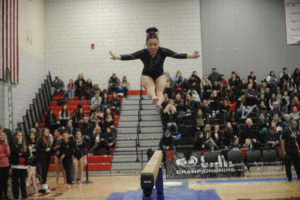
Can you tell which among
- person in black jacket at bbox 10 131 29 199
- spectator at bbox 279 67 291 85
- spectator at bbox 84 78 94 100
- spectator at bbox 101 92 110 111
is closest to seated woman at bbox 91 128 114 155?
spectator at bbox 101 92 110 111

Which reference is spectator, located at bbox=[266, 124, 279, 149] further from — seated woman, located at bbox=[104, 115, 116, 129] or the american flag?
the american flag

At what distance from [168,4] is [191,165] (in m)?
9.82

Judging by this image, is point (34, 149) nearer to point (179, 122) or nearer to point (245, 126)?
point (179, 122)

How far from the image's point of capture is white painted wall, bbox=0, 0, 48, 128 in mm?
14203

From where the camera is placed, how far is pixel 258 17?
58.0ft

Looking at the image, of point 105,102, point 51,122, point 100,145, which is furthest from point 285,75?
point 51,122

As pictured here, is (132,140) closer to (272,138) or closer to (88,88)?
(88,88)

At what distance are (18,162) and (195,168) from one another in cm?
531

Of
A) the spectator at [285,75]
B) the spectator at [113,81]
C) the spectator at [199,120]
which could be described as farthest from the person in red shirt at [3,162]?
the spectator at [285,75]

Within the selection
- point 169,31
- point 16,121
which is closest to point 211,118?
point 169,31

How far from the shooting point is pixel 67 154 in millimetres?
9375

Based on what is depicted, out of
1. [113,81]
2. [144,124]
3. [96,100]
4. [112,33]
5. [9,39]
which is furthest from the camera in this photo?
[112,33]

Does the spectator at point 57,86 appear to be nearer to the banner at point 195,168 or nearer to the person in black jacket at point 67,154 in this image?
the person in black jacket at point 67,154

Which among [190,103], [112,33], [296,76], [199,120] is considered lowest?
[199,120]
